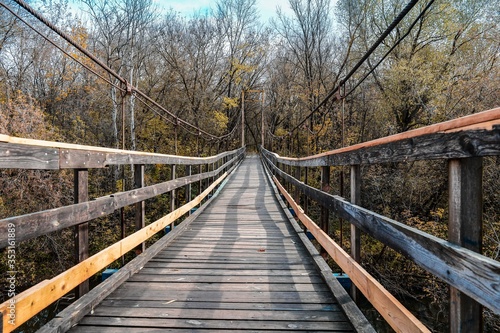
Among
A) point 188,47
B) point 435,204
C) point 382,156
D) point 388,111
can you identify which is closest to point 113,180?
point 188,47

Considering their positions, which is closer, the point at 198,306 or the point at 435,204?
the point at 198,306

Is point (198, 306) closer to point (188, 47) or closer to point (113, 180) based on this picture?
point (113, 180)

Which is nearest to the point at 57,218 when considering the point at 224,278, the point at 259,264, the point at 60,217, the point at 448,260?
the point at 60,217

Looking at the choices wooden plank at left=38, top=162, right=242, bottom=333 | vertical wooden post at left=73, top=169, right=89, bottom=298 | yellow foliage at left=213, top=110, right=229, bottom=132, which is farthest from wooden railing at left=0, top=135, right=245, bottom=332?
yellow foliage at left=213, top=110, right=229, bottom=132

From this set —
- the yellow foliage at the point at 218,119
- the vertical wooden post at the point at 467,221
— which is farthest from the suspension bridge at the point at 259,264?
the yellow foliage at the point at 218,119

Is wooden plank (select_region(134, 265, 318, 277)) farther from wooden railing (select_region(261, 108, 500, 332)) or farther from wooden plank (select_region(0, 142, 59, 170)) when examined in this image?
wooden plank (select_region(0, 142, 59, 170))

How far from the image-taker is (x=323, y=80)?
16.8 metres

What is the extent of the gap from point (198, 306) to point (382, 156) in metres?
1.45

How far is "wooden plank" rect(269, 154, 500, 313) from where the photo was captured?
0.82m

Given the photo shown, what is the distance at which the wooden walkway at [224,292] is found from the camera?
1.78 m

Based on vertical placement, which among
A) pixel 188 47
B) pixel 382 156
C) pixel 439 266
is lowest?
pixel 439 266

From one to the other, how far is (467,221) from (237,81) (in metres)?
23.5

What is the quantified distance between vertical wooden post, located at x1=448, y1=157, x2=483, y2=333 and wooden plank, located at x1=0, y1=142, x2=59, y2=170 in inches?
65.4

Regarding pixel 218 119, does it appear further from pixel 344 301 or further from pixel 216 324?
pixel 216 324
